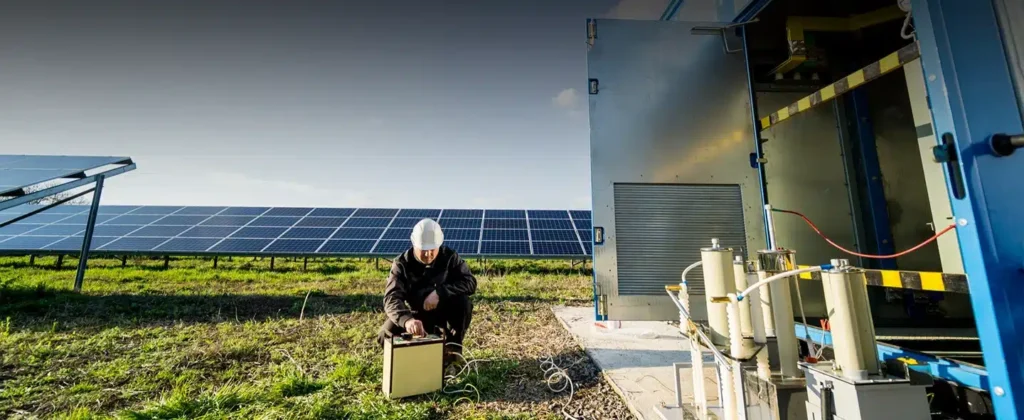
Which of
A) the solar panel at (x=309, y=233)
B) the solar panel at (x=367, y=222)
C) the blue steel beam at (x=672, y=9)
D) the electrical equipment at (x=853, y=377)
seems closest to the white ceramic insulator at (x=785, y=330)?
the electrical equipment at (x=853, y=377)

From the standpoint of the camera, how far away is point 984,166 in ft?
4.26

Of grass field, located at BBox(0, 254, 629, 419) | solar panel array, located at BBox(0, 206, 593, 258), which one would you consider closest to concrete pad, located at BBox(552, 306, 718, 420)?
grass field, located at BBox(0, 254, 629, 419)

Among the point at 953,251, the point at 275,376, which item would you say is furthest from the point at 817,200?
the point at 275,376

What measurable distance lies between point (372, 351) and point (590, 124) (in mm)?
2816

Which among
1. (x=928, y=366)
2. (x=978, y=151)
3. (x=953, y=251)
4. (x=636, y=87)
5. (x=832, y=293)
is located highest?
(x=636, y=87)

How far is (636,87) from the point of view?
3.13m

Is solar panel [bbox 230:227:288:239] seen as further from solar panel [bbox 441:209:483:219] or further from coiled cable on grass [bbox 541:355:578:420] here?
coiled cable on grass [bbox 541:355:578:420]

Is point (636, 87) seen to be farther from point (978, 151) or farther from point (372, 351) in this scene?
point (372, 351)

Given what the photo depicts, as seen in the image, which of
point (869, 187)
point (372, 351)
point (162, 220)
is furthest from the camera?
point (162, 220)

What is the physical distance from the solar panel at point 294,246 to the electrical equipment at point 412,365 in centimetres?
583

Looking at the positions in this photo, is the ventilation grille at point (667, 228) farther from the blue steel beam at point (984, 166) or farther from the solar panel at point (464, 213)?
the solar panel at point (464, 213)

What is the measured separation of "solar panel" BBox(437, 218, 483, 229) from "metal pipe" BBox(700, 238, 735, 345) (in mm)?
7566

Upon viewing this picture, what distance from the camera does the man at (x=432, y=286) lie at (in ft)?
9.30

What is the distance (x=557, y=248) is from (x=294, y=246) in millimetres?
5540
